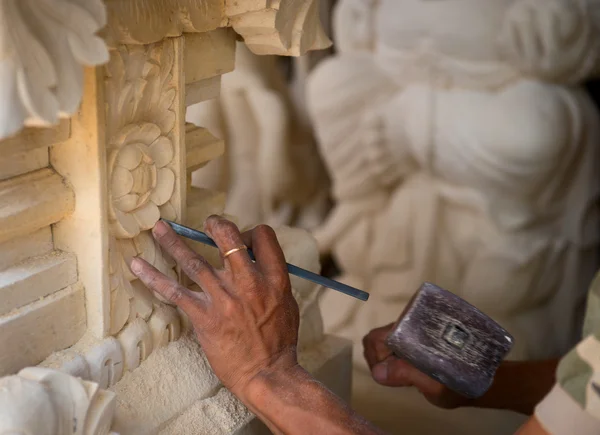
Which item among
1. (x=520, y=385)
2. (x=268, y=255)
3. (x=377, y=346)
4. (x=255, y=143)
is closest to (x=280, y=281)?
(x=268, y=255)

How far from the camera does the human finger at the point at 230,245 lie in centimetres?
108

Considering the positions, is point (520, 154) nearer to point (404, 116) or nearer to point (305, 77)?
point (404, 116)

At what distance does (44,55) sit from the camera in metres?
0.83

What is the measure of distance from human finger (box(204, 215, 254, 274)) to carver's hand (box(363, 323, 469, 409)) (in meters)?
0.46

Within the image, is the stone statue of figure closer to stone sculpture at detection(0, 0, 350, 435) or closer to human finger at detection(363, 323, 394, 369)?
human finger at detection(363, 323, 394, 369)

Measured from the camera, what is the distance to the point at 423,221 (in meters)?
2.64

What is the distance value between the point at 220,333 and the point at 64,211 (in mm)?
262

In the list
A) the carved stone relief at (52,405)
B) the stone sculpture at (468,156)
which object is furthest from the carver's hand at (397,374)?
the stone sculpture at (468,156)

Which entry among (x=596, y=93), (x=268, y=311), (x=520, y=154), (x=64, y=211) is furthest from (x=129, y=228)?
(x=596, y=93)

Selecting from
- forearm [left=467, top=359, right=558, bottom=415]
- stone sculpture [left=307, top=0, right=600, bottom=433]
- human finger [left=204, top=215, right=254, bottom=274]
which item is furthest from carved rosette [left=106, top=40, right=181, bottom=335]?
stone sculpture [left=307, top=0, right=600, bottom=433]

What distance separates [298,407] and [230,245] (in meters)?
0.24

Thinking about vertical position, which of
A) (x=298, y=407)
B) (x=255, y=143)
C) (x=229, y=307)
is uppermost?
(x=229, y=307)

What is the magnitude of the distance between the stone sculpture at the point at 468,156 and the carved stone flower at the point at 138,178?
1.46 meters

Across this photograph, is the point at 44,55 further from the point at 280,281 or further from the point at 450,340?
the point at 450,340
